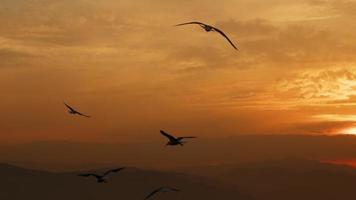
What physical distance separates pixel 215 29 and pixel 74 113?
28.0 meters

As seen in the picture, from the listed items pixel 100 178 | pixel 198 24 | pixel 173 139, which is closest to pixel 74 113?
pixel 100 178

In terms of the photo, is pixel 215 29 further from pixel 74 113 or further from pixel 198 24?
pixel 74 113

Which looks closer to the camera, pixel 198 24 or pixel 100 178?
pixel 198 24

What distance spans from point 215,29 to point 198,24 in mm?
2143

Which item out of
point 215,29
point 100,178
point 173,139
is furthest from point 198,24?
point 100,178

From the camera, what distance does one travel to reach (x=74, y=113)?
294 feet

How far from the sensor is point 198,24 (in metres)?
70.0

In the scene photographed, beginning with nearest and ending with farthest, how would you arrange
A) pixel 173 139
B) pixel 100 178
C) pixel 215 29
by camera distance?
1. pixel 215 29
2. pixel 173 139
3. pixel 100 178

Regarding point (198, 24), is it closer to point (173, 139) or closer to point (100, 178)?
point (173, 139)

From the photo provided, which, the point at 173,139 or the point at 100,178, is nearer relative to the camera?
the point at 173,139

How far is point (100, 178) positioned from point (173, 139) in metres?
16.0

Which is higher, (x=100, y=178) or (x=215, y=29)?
(x=215, y=29)

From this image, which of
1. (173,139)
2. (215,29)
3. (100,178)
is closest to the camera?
(215,29)

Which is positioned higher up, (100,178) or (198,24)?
(198,24)
